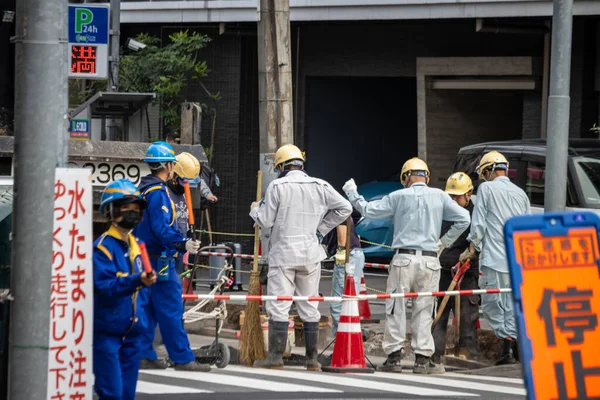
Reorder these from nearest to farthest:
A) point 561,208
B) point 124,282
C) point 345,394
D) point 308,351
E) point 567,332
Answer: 1. point 567,332
2. point 124,282
3. point 345,394
4. point 308,351
5. point 561,208

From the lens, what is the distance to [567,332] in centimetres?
591

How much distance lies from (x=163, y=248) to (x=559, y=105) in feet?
14.6

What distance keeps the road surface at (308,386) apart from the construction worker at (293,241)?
0.31 meters

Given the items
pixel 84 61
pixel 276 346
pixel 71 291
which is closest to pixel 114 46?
pixel 84 61

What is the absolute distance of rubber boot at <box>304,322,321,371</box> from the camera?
10727mm

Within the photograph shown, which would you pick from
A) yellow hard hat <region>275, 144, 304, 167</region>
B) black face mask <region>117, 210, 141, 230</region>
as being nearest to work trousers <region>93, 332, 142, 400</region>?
black face mask <region>117, 210, 141, 230</region>

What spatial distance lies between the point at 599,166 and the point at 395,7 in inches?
285

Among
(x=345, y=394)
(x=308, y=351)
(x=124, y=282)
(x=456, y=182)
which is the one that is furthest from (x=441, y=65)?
(x=124, y=282)

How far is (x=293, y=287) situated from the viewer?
35.0 feet

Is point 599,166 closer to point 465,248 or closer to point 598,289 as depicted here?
point 465,248

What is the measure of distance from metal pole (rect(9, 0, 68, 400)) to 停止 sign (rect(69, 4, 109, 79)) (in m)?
5.52

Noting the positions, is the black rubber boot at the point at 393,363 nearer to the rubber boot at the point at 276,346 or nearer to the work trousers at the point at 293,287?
the work trousers at the point at 293,287

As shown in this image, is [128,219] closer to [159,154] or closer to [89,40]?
[159,154]

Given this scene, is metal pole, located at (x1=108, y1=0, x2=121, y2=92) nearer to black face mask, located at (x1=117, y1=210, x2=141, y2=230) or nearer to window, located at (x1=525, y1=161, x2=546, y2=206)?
window, located at (x1=525, y1=161, x2=546, y2=206)
